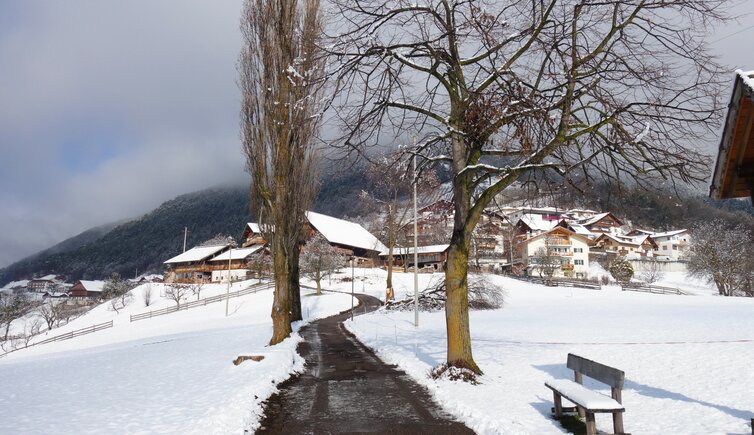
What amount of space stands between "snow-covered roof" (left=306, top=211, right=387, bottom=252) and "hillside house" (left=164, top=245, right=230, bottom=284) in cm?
A: 1637

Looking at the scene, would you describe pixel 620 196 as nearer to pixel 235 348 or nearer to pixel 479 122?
pixel 479 122

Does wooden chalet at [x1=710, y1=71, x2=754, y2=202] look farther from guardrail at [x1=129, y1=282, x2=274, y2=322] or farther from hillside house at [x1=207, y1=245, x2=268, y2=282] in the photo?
hillside house at [x1=207, y1=245, x2=268, y2=282]

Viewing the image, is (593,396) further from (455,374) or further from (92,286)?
(92,286)

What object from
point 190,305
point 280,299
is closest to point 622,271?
point 190,305

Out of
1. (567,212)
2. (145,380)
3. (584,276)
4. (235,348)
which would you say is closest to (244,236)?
(584,276)

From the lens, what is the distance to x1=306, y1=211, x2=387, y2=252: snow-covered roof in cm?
7443

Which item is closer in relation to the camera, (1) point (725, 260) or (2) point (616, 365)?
(2) point (616, 365)

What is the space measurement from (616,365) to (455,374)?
5055 millimetres

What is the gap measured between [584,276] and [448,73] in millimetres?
71534

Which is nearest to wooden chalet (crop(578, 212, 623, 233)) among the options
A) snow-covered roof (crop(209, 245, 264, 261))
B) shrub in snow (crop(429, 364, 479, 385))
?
snow-covered roof (crop(209, 245, 264, 261))

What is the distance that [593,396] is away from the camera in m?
5.95

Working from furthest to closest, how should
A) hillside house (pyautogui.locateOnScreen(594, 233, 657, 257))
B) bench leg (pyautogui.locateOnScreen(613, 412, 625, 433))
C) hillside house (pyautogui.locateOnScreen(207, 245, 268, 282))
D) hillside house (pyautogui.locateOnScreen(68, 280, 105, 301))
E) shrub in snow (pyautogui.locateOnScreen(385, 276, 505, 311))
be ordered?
hillside house (pyautogui.locateOnScreen(68, 280, 105, 301)) → hillside house (pyautogui.locateOnScreen(594, 233, 657, 257)) → hillside house (pyautogui.locateOnScreen(207, 245, 268, 282)) → shrub in snow (pyautogui.locateOnScreen(385, 276, 505, 311)) → bench leg (pyautogui.locateOnScreen(613, 412, 625, 433))

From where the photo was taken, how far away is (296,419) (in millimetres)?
7629

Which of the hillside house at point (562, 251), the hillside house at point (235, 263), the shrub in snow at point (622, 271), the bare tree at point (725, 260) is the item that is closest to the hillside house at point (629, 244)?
the hillside house at point (562, 251)
